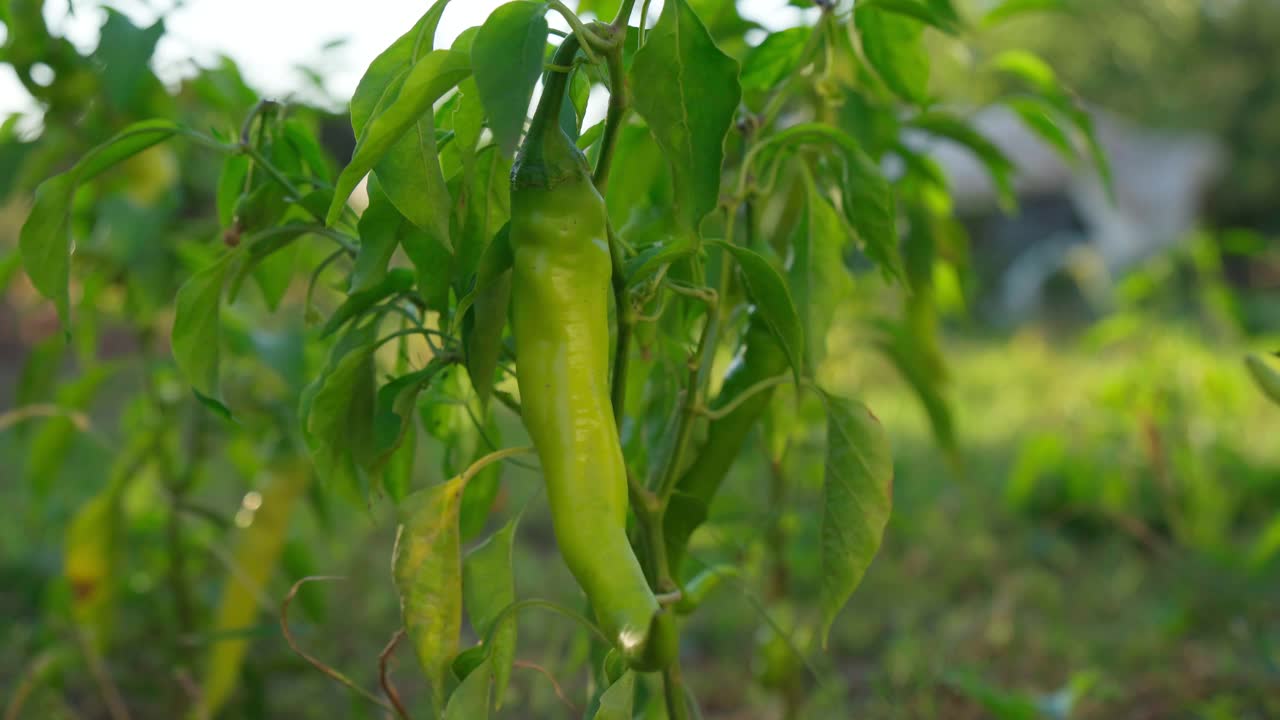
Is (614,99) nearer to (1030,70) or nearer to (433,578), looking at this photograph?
(433,578)

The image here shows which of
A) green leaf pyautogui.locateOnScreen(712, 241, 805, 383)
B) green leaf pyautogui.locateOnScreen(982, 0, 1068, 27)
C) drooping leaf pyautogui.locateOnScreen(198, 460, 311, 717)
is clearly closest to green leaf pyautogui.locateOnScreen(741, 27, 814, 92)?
green leaf pyautogui.locateOnScreen(712, 241, 805, 383)

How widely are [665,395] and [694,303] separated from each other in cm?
11

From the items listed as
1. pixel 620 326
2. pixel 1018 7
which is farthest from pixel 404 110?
pixel 1018 7

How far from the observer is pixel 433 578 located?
59 cm

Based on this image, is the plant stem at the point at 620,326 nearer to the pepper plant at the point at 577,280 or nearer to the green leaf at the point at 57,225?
the pepper plant at the point at 577,280

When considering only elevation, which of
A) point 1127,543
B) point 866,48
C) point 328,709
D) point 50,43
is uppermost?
point 50,43

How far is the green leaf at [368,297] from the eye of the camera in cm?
68

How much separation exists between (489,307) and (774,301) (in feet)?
0.52

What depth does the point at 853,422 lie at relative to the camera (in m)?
0.69

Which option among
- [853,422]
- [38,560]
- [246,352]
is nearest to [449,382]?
[853,422]

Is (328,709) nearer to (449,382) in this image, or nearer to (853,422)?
(449,382)

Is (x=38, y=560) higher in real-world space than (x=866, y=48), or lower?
lower

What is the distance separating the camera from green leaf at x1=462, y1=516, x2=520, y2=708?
2.08ft

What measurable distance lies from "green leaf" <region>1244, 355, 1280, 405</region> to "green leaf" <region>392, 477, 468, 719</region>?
0.54 meters
